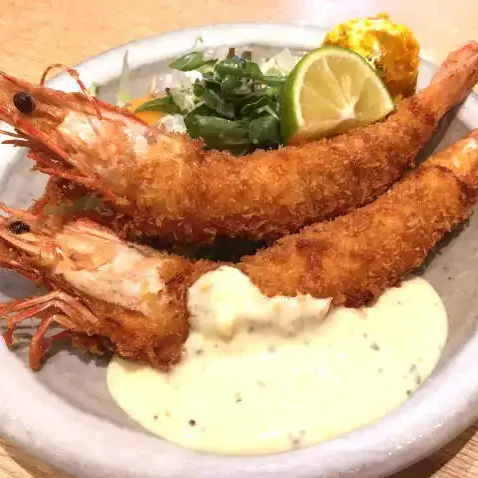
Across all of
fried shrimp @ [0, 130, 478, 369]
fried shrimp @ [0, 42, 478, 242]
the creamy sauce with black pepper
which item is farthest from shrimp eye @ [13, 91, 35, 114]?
the creamy sauce with black pepper

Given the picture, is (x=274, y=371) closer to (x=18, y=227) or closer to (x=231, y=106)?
(x=18, y=227)

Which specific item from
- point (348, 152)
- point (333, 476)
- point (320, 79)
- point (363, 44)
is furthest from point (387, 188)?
point (333, 476)

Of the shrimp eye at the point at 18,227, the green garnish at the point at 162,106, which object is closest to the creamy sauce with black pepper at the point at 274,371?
the shrimp eye at the point at 18,227

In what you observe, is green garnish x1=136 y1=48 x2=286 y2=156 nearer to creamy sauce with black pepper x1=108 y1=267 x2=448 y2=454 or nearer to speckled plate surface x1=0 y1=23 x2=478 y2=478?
creamy sauce with black pepper x1=108 y1=267 x2=448 y2=454

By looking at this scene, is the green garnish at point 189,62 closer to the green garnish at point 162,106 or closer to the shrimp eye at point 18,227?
the green garnish at point 162,106

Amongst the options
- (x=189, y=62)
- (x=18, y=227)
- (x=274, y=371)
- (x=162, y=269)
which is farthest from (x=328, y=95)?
(x=18, y=227)

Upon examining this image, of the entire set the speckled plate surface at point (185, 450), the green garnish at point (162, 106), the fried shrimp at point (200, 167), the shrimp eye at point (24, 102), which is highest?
the shrimp eye at point (24, 102)

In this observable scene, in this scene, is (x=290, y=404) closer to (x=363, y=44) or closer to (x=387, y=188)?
(x=387, y=188)
